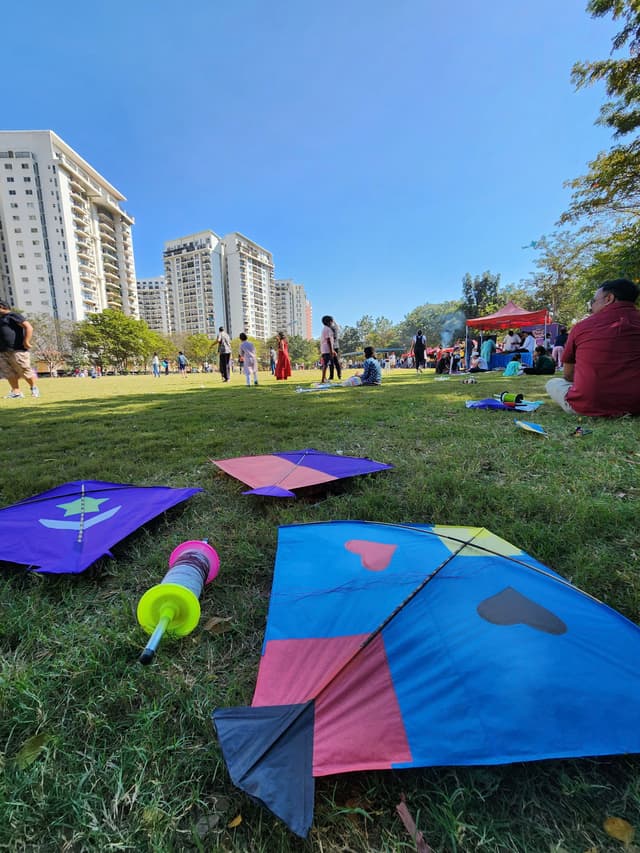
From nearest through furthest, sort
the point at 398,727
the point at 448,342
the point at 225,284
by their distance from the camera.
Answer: the point at 398,727
the point at 448,342
the point at 225,284

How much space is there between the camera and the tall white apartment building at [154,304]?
114 meters

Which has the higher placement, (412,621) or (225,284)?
(225,284)

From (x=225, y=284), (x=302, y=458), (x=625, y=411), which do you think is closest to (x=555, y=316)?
(x=625, y=411)

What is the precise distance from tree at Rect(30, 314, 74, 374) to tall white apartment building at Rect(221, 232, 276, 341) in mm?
54799

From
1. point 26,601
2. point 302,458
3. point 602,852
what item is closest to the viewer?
point 602,852

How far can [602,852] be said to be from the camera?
651 millimetres

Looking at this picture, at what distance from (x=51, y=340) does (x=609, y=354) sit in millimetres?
57102

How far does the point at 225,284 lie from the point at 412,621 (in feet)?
384

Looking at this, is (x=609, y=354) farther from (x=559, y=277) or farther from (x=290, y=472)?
(x=559, y=277)

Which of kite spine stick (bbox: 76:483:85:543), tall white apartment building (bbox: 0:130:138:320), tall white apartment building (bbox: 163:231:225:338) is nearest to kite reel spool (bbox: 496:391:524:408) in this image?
kite spine stick (bbox: 76:483:85:543)

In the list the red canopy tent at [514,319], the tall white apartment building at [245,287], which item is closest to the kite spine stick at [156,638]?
the red canopy tent at [514,319]

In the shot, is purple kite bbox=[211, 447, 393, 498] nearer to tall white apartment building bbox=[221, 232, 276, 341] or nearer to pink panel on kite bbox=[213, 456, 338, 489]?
pink panel on kite bbox=[213, 456, 338, 489]

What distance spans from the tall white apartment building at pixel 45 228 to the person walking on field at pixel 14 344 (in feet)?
230

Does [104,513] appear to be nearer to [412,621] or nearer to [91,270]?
[412,621]
